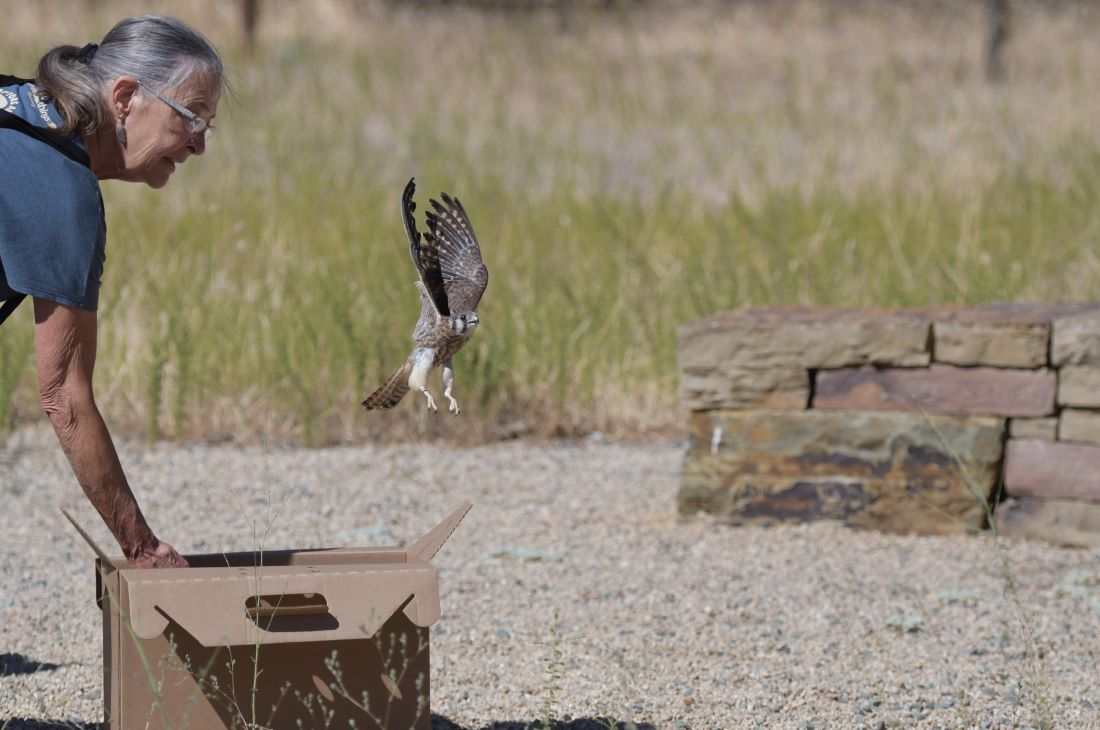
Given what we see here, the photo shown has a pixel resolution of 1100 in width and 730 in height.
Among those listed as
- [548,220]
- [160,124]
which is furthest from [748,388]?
A: [548,220]

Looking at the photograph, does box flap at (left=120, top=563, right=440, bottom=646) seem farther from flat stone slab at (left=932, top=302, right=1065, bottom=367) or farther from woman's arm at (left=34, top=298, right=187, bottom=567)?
flat stone slab at (left=932, top=302, right=1065, bottom=367)

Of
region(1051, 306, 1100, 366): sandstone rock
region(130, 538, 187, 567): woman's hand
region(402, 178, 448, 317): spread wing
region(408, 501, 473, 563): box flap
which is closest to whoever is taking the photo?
region(402, 178, 448, 317): spread wing

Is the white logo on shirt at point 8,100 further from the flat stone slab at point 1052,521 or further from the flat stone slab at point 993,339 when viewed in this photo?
the flat stone slab at point 1052,521

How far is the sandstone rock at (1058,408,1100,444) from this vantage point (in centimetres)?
444

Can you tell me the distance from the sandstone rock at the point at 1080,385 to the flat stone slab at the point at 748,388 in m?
0.77

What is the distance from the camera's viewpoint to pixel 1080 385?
4.43 metres

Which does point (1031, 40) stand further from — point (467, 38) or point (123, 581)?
point (123, 581)

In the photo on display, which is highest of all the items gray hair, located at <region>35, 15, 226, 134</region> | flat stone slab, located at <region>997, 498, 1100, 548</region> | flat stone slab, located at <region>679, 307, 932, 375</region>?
gray hair, located at <region>35, 15, 226, 134</region>

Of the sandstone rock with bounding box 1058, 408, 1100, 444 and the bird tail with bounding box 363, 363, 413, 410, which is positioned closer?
the bird tail with bounding box 363, 363, 413, 410

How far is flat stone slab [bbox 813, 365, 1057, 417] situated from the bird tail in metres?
2.55

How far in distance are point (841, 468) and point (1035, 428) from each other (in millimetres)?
601

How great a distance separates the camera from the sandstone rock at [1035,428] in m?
4.47

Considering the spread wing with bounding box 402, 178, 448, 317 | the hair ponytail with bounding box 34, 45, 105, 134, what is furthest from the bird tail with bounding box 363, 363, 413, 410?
the hair ponytail with bounding box 34, 45, 105, 134

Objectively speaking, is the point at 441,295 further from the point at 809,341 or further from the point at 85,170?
the point at 809,341
